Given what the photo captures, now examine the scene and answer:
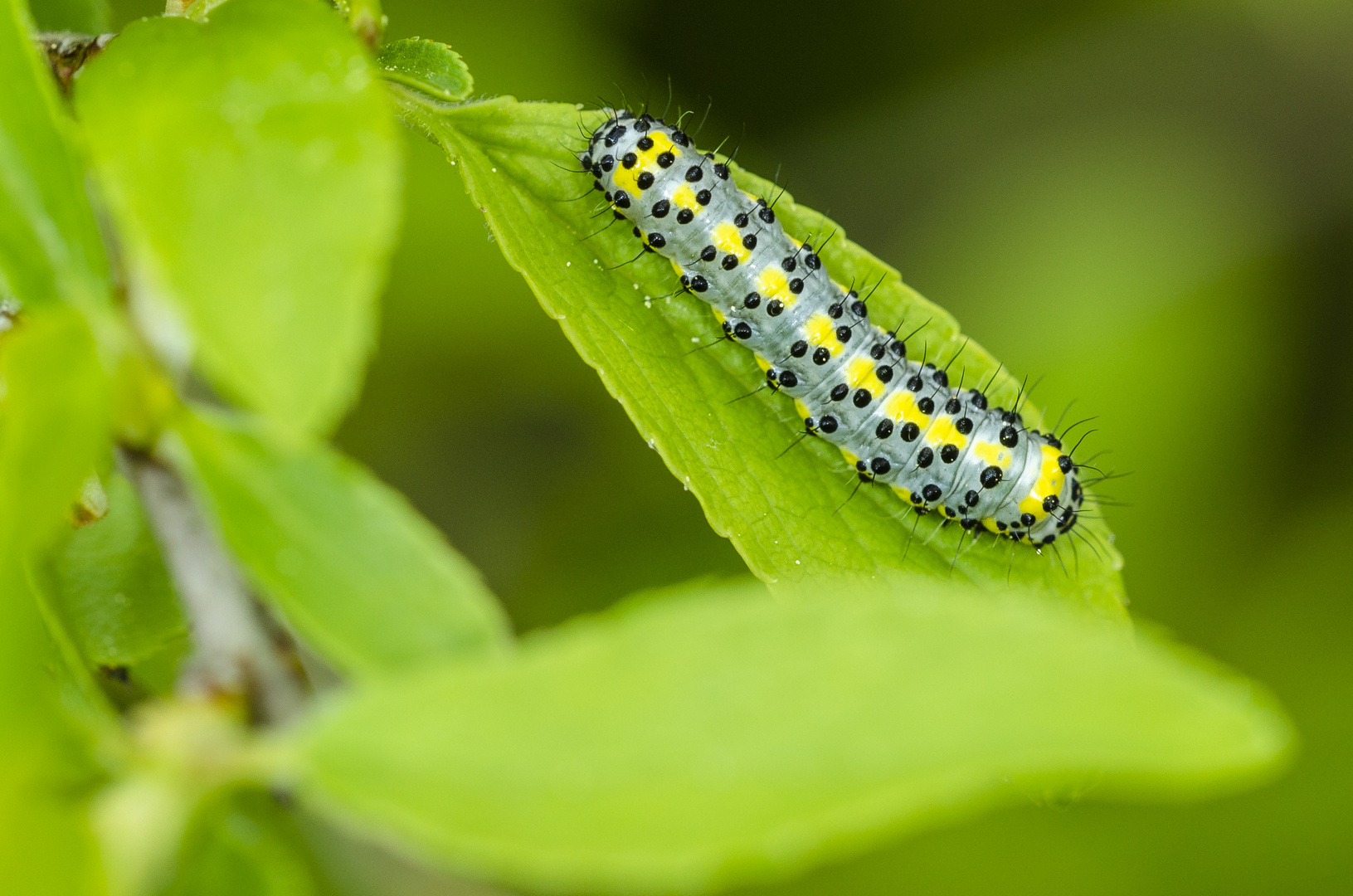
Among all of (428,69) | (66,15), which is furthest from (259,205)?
(66,15)

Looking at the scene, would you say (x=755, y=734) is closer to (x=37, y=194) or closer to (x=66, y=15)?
(x=37, y=194)

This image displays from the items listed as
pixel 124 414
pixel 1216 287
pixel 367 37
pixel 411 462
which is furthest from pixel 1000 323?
pixel 124 414

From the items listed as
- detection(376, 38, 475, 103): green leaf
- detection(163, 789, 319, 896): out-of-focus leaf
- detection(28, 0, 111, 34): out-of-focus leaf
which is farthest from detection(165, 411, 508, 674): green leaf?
detection(28, 0, 111, 34): out-of-focus leaf

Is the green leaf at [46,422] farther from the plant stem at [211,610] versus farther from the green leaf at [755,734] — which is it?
the green leaf at [755,734]

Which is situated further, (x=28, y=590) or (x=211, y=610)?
(x=211, y=610)

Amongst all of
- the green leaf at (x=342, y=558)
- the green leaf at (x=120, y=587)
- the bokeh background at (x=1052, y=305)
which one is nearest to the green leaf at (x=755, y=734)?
the green leaf at (x=342, y=558)

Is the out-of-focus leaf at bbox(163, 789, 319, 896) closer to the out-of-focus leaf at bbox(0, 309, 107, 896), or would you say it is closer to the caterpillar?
the out-of-focus leaf at bbox(0, 309, 107, 896)
